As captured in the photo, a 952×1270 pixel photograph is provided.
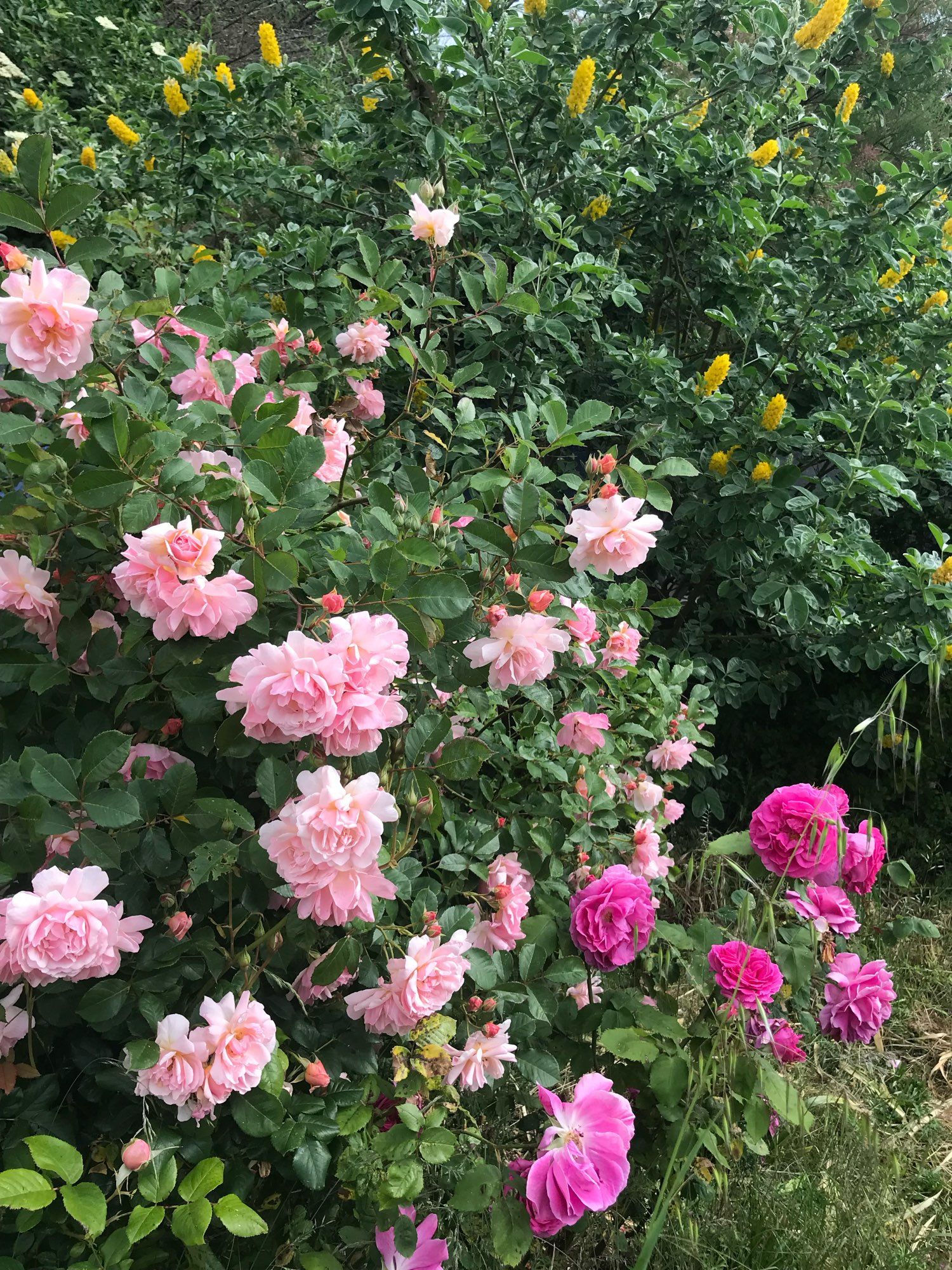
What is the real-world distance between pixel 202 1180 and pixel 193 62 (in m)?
2.55

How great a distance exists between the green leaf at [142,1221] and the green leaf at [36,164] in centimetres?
99

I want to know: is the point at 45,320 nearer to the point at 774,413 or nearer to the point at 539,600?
the point at 539,600

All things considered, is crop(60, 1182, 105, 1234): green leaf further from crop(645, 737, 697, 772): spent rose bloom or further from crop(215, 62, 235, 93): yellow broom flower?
crop(215, 62, 235, 93): yellow broom flower

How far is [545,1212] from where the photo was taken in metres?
1.04

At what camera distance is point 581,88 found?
2133 millimetres

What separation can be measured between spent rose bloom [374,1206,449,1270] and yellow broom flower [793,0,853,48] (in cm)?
254

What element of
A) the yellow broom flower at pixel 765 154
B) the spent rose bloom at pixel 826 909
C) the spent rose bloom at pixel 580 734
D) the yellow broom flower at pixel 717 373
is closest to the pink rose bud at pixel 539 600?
the spent rose bloom at pixel 580 734

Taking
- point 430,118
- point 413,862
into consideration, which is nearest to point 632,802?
point 413,862

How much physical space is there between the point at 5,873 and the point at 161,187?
96.2 inches

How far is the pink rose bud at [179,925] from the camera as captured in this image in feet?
3.04

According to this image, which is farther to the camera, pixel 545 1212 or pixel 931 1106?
pixel 931 1106

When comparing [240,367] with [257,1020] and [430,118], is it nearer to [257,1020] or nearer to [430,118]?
[257,1020]

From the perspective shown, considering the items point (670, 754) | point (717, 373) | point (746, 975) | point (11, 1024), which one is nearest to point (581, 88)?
point (717, 373)

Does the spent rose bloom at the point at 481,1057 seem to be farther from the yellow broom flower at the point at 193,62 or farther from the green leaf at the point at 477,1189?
the yellow broom flower at the point at 193,62
